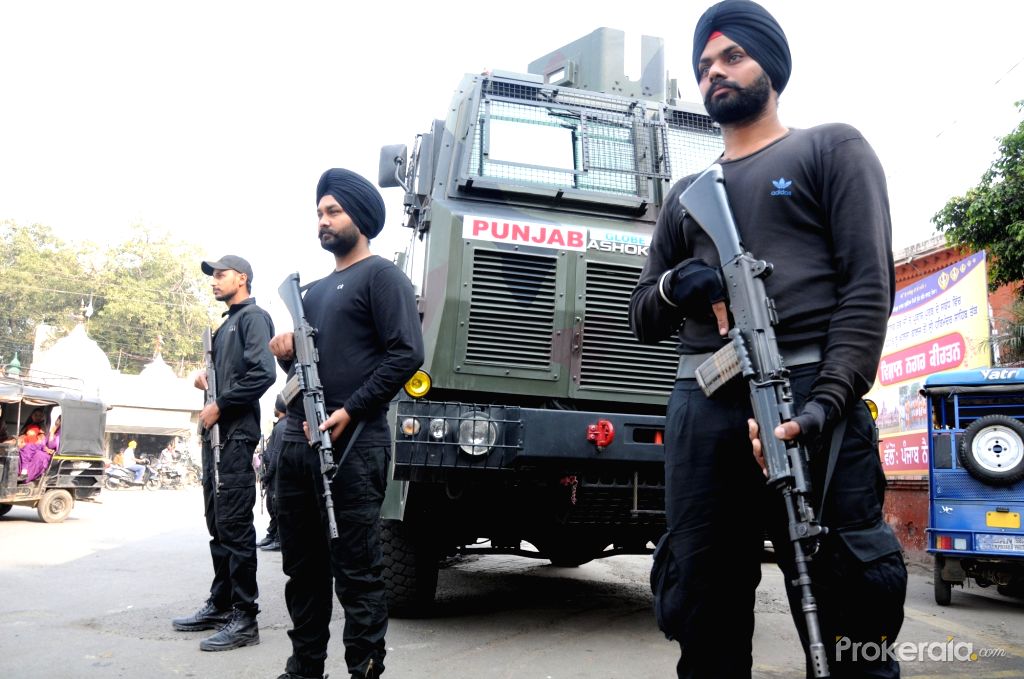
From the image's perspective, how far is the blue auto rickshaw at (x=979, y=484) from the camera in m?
7.54

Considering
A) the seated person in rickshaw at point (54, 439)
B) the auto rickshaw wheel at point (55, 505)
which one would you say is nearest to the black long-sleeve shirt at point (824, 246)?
the auto rickshaw wheel at point (55, 505)

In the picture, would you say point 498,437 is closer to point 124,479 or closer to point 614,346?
point 614,346

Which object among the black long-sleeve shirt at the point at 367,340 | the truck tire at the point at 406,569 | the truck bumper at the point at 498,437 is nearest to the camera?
the black long-sleeve shirt at the point at 367,340

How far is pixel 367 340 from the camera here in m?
3.84

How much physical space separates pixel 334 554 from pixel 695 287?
6.58 ft

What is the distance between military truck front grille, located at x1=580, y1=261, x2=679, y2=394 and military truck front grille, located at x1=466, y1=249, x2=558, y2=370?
241 millimetres

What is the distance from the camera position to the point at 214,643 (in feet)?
15.9

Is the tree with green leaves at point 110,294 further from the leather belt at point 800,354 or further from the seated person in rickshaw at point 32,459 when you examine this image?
the leather belt at point 800,354

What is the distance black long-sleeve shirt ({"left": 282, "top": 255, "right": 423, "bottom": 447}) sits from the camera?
3722 mm

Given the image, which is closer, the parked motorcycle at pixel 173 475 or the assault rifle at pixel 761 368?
the assault rifle at pixel 761 368

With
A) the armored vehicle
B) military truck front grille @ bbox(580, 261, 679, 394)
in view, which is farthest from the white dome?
military truck front grille @ bbox(580, 261, 679, 394)

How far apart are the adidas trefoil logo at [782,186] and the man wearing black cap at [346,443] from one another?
6.04ft

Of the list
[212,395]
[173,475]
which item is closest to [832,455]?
[212,395]

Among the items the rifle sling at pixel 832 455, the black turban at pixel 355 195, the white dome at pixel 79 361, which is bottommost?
the rifle sling at pixel 832 455
